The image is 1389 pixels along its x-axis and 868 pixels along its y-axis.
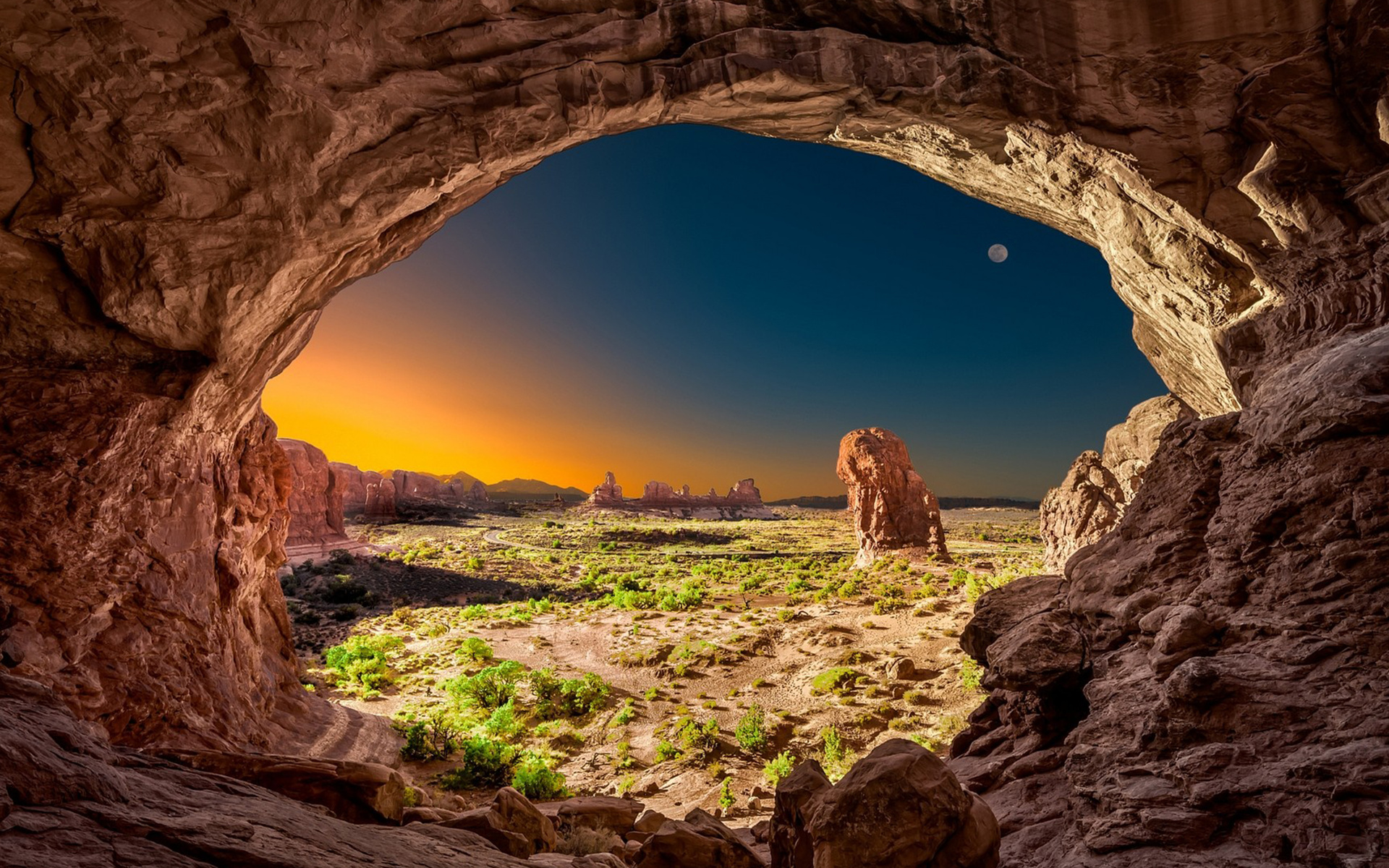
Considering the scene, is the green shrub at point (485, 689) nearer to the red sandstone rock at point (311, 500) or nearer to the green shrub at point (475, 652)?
the green shrub at point (475, 652)

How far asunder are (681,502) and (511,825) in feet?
364

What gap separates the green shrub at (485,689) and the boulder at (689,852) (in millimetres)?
11000

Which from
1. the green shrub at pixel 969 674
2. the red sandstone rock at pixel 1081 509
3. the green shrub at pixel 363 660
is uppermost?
the red sandstone rock at pixel 1081 509

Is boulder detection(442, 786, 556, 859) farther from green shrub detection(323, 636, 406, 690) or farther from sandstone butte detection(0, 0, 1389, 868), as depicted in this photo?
green shrub detection(323, 636, 406, 690)

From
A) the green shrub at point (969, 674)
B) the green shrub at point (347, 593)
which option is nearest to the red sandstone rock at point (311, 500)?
the green shrub at point (347, 593)

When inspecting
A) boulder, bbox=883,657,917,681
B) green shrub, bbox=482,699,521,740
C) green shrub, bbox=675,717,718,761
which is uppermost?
boulder, bbox=883,657,917,681

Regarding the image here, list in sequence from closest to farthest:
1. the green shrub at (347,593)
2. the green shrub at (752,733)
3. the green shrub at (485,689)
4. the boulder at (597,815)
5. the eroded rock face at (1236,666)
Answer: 1. the eroded rock face at (1236,666)
2. the boulder at (597,815)
3. the green shrub at (752,733)
4. the green shrub at (485,689)
5. the green shrub at (347,593)

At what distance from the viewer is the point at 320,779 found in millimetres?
6383

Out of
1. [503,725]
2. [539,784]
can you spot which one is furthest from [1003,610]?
[503,725]

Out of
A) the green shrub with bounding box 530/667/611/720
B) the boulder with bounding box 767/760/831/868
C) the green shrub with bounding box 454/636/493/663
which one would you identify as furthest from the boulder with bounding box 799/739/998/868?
the green shrub with bounding box 454/636/493/663

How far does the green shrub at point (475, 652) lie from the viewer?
786 inches

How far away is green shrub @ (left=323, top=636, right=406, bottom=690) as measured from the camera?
56.1 ft

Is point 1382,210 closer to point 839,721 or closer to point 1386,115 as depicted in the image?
point 1386,115

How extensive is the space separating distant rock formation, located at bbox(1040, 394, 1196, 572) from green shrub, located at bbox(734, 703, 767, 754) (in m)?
16.0
